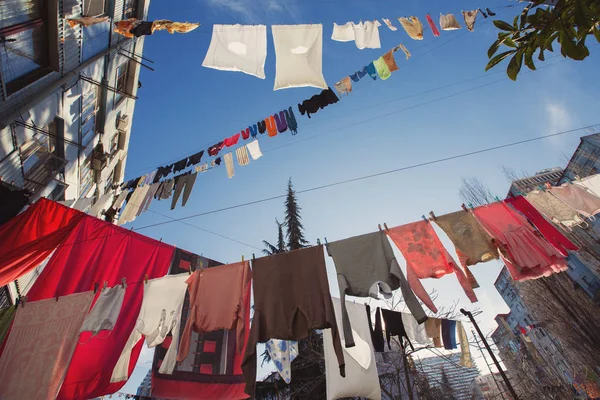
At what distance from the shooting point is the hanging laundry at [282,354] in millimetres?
6317

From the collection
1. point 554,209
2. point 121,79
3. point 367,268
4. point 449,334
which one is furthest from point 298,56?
point 121,79

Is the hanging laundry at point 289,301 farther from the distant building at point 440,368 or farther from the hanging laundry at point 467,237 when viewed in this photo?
the distant building at point 440,368

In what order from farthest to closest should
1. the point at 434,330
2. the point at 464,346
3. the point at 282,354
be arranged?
1. the point at 464,346
2. the point at 434,330
3. the point at 282,354

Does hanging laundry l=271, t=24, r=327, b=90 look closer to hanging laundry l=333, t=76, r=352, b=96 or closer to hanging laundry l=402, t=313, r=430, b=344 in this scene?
hanging laundry l=333, t=76, r=352, b=96

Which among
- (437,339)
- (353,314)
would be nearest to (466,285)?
(353,314)

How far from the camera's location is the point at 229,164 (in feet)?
29.7

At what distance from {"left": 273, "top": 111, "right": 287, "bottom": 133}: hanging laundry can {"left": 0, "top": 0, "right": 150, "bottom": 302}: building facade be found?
5995 millimetres

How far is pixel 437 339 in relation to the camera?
7934 mm

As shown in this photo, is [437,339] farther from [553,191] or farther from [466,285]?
[553,191]

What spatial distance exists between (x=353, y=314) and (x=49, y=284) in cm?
616

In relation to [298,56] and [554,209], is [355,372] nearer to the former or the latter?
[554,209]

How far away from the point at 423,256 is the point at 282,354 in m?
3.78

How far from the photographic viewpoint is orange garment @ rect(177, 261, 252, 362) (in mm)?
4809

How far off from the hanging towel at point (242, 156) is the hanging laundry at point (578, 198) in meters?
7.55
